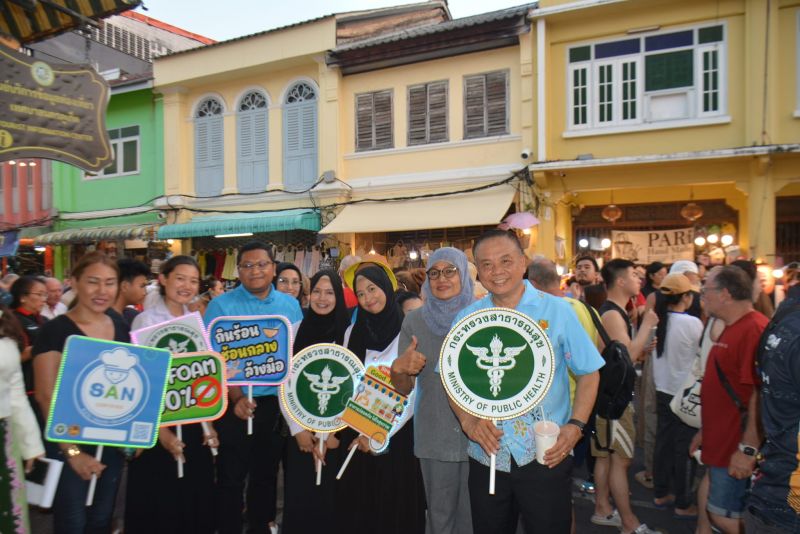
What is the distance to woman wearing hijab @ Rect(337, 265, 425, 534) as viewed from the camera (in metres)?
3.76

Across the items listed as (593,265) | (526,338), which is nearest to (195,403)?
(526,338)

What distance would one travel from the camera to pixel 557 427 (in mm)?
2625

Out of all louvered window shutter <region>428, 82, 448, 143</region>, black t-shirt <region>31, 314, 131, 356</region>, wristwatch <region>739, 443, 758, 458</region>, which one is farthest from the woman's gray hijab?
louvered window shutter <region>428, 82, 448, 143</region>

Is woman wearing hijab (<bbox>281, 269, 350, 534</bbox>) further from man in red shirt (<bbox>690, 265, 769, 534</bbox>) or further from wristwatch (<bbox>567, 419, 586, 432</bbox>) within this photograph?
man in red shirt (<bbox>690, 265, 769, 534</bbox>)

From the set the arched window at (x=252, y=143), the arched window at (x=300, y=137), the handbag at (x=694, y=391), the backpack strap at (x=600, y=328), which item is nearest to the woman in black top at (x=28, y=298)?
the backpack strap at (x=600, y=328)

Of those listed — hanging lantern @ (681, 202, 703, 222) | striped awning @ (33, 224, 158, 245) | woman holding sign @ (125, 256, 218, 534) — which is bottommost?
woman holding sign @ (125, 256, 218, 534)

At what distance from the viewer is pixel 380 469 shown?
3795 millimetres

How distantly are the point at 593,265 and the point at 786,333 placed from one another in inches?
184

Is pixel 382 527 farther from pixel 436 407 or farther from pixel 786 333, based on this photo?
pixel 786 333

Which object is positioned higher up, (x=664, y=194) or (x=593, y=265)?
(x=664, y=194)

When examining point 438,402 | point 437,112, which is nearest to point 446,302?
point 438,402

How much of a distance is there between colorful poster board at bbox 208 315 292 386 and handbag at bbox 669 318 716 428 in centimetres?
301

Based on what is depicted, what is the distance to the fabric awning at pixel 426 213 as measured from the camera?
1223 cm

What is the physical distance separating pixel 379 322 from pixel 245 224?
11429 mm
